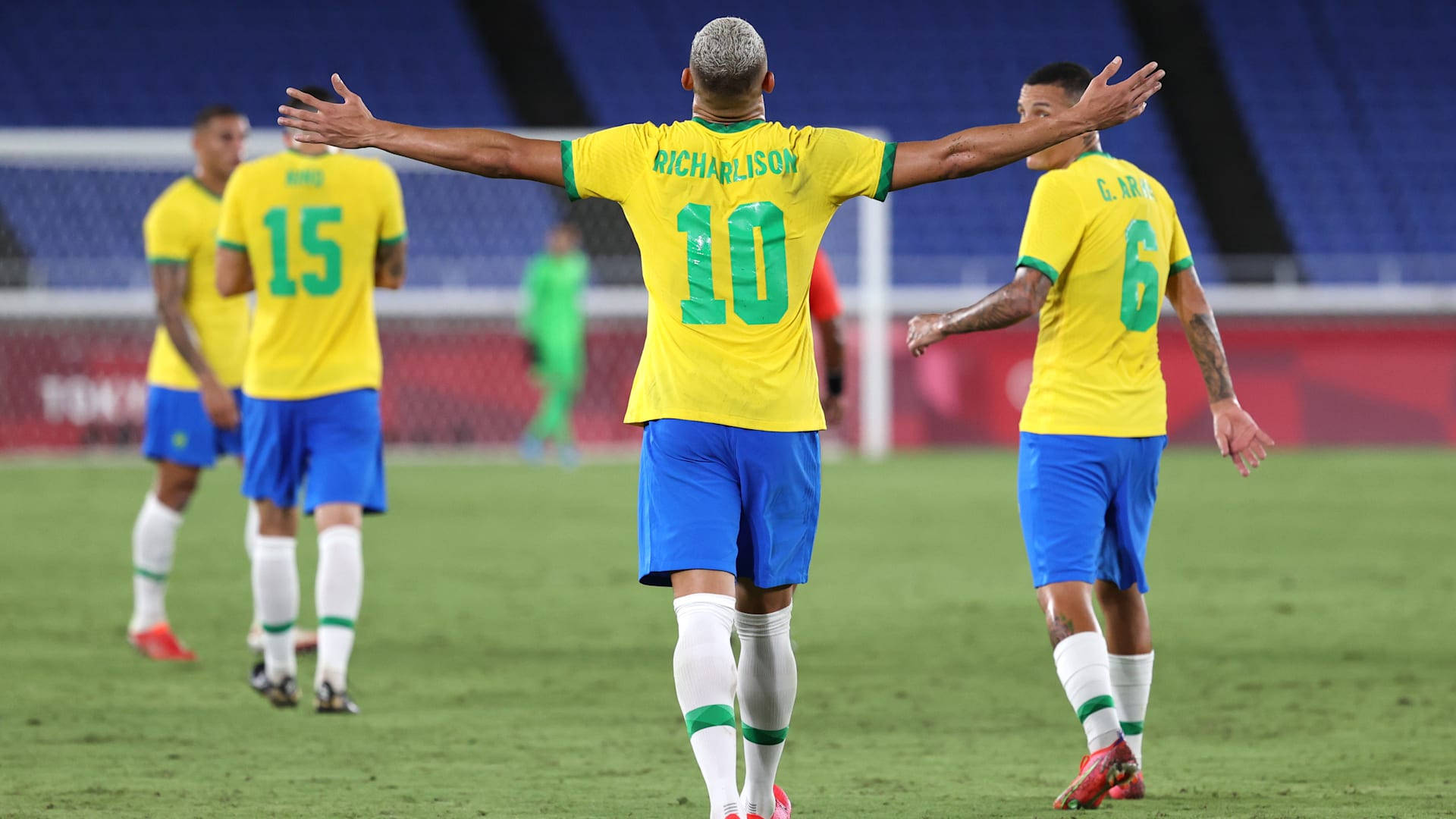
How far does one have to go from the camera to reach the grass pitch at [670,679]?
4.90 meters

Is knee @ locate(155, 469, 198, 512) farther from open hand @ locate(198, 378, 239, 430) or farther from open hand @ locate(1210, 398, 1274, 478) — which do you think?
open hand @ locate(1210, 398, 1274, 478)

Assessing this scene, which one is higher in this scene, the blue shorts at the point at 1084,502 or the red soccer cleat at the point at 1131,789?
the blue shorts at the point at 1084,502

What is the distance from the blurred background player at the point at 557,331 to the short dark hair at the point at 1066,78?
12.7m

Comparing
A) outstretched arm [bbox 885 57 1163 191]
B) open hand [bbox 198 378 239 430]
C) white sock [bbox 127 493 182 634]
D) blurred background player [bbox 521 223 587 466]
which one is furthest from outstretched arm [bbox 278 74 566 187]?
blurred background player [bbox 521 223 587 466]

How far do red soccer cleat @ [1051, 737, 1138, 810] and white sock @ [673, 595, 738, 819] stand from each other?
1045 millimetres

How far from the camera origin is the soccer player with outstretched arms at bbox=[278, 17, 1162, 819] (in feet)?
13.3

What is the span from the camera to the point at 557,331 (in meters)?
17.6

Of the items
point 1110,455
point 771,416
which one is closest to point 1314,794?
point 1110,455

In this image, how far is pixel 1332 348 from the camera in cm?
1895

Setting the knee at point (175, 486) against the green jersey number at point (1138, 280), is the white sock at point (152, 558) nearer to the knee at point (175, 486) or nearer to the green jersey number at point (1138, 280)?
the knee at point (175, 486)

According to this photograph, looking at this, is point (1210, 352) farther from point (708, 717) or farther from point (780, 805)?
point (708, 717)

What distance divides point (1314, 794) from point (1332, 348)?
15.0 m

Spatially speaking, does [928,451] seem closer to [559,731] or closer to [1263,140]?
[1263,140]

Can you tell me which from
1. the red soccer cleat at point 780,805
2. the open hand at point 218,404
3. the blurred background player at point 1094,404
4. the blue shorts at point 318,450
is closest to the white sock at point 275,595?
the blue shorts at point 318,450
